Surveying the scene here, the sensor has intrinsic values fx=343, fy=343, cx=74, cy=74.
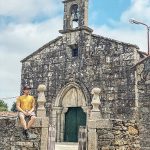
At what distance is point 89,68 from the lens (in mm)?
14547

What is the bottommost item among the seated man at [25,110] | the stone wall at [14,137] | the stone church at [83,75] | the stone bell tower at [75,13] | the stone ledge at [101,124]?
the stone wall at [14,137]

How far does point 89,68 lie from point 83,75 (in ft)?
1.29

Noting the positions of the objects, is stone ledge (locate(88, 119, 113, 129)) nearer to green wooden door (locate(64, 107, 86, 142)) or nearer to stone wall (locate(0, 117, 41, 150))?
stone wall (locate(0, 117, 41, 150))

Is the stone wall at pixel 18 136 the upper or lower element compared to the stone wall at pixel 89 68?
lower

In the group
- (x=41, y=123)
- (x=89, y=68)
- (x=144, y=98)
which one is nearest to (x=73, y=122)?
(x=89, y=68)

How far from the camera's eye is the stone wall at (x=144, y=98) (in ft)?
38.8

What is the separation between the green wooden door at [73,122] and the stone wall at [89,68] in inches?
30.1

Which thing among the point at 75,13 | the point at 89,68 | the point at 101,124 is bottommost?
the point at 101,124

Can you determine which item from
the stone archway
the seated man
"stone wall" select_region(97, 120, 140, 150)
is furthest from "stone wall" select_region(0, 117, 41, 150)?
the stone archway

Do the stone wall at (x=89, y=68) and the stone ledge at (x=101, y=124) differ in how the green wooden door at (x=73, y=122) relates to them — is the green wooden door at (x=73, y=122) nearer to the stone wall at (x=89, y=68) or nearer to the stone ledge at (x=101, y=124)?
the stone wall at (x=89, y=68)

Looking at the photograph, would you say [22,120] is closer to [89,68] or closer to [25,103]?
[25,103]

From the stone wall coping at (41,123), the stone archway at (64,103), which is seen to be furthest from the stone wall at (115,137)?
the stone archway at (64,103)

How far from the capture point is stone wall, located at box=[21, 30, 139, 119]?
13461 millimetres

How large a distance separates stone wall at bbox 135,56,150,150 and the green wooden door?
112 inches
